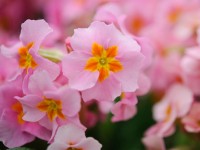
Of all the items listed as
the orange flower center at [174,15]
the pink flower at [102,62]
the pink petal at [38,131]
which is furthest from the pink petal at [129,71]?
the orange flower center at [174,15]

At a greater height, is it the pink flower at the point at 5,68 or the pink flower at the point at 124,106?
the pink flower at the point at 5,68

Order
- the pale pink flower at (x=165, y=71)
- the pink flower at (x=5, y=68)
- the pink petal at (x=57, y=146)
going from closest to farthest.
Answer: the pink petal at (x=57, y=146) → the pink flower at (x=5, y=68) → the pale pink flower at (x=165, y=71)

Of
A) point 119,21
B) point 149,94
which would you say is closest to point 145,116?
point 149,94

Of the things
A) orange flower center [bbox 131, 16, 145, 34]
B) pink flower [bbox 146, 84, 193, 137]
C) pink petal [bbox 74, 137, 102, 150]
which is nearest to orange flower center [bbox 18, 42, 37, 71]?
pink petal [bbox 74, 137, 102, 150]

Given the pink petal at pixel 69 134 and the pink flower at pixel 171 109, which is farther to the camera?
the pink flower at pixel 171 109

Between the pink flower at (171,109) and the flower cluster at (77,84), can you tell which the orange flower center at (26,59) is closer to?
the flower cluster at (77,84)

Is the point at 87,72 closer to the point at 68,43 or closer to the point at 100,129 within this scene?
the point at 68,43
